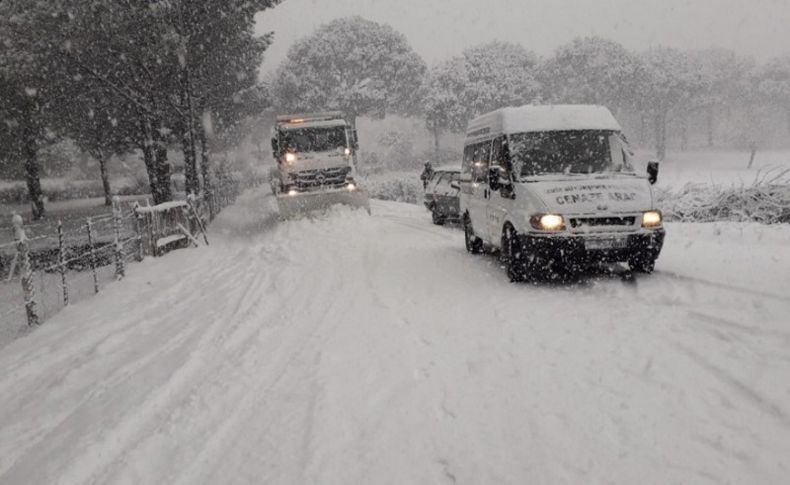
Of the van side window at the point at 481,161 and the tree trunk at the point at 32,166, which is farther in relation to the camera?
the tree trunk at the point at 32,166

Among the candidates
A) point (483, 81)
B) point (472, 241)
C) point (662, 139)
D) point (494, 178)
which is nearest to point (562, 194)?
point (494, 178)

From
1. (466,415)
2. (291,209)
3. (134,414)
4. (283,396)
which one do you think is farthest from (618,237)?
(291,209)

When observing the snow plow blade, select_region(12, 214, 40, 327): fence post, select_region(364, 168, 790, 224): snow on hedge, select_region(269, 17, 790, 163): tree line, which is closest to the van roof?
select_region(364, 168, 790, 224): snow on hedge

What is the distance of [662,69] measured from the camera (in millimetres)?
54125

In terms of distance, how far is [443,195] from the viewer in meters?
15.3

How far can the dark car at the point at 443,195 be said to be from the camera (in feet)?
48.1

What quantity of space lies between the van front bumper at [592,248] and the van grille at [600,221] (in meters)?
0.16

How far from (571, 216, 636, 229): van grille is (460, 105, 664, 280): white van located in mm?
13

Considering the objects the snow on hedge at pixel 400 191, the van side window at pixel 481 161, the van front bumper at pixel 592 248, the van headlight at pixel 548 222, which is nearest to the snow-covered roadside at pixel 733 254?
the van front bumper at pixel 592 248

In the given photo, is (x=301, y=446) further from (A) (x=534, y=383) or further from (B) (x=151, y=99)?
(B) (x=151, y=99)

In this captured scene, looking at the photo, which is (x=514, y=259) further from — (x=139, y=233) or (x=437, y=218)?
Result: (x=437, y=218)

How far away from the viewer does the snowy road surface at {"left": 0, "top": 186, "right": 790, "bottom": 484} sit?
3143mm

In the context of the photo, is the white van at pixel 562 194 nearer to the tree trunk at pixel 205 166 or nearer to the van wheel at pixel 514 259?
the van wheel at pixel 514 259

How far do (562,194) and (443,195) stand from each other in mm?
8400
